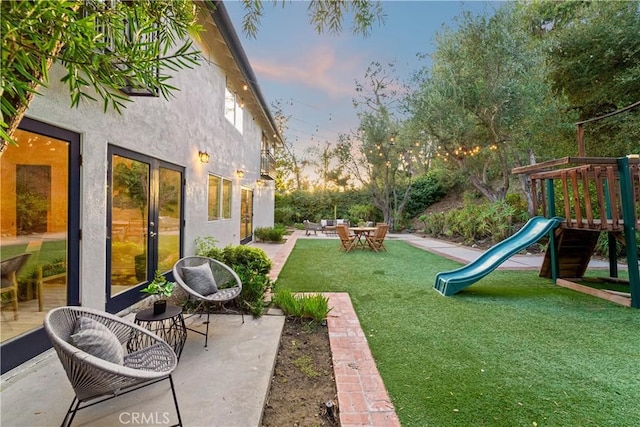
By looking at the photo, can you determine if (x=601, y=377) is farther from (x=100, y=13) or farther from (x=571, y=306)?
(x=100, y=13)

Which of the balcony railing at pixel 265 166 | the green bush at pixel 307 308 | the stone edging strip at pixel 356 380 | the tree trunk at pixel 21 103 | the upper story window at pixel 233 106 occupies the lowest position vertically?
the stone edging strip at pixel 356 380

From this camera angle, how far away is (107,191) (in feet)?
12.7

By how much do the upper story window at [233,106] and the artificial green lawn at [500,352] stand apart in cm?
522

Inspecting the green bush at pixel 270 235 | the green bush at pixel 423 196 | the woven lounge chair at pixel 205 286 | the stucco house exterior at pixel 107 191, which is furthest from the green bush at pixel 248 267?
the green bush at pixel 423 196

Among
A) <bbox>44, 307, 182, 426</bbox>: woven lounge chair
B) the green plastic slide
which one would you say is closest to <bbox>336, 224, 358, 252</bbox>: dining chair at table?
the green plastic slide

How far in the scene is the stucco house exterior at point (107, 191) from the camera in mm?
2871

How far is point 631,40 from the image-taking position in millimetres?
6973

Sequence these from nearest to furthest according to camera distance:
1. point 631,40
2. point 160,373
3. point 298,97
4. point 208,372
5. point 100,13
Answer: point 100,13 < point 160,373 < point 208,372 < point 631,40 < point 298,97

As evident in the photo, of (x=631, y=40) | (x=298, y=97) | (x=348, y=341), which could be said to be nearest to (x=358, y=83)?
(x=298, y=97)

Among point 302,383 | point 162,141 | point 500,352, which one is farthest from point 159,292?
point 500,352

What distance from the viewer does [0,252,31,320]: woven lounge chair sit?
274cm

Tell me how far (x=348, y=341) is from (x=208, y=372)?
5.01ft

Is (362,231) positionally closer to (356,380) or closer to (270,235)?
(270,235)

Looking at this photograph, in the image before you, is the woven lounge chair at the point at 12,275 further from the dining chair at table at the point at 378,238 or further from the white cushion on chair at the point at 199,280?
the dining chair at table at the point at 378,238
